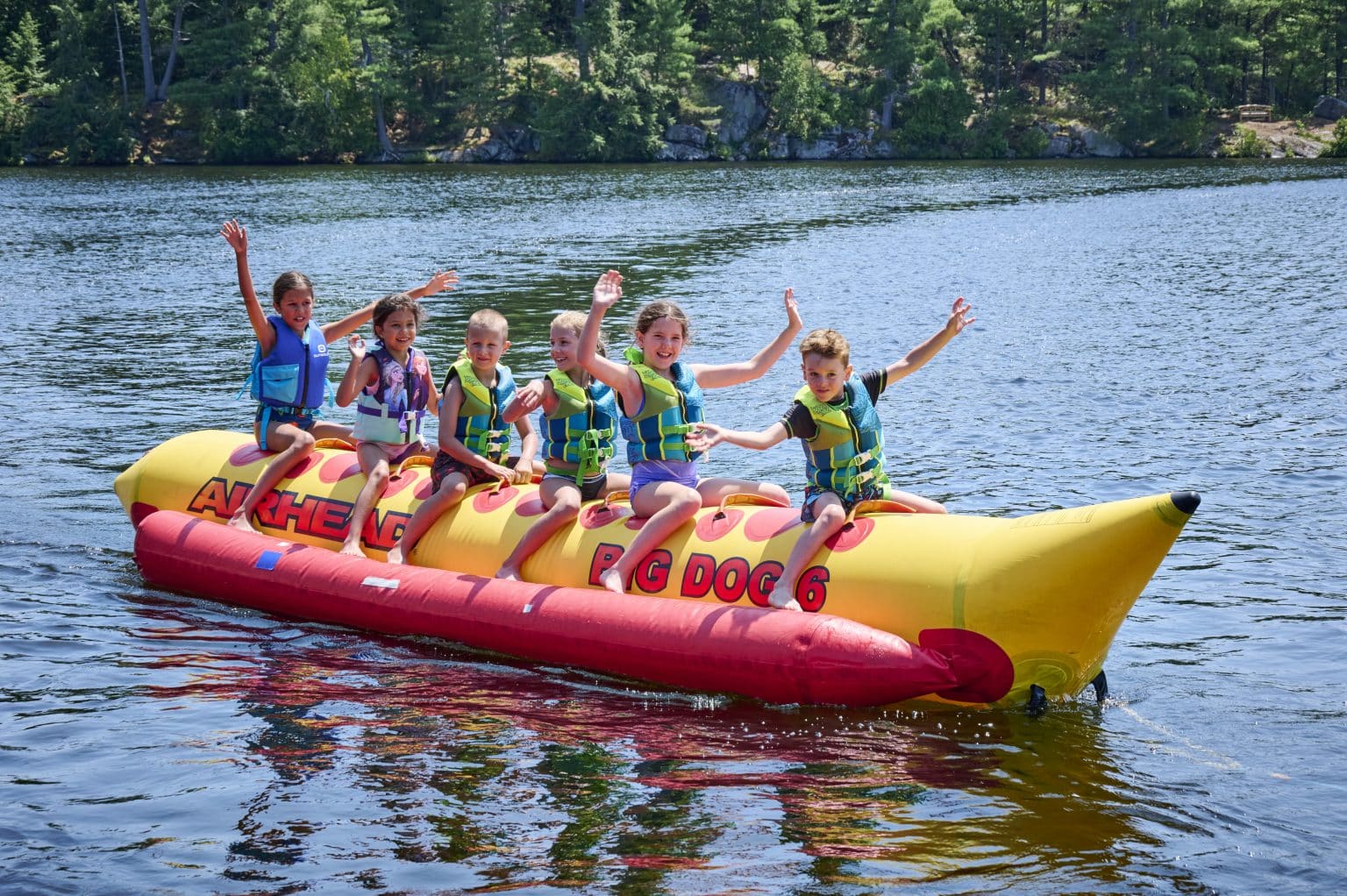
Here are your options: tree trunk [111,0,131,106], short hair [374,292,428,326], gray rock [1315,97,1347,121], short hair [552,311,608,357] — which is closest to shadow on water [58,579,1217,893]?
short hair [552,311,608,357]

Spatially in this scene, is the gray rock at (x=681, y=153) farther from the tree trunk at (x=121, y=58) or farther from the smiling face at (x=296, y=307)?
the smiling face at (x=296, y=307)

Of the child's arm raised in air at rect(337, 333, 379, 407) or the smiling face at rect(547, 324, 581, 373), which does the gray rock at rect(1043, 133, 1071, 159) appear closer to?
the child's arm raised in air at rect(337, 333, 379, 407)

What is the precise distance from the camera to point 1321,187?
35.1 metres

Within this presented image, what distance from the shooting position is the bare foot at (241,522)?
815cm

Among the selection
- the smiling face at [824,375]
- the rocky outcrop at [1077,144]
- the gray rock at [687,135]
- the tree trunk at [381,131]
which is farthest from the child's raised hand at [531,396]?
the tree trunk at [381,131]

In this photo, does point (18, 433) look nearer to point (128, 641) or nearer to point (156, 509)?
point (156, 509)

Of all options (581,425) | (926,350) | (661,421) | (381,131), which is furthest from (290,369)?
(381,131)

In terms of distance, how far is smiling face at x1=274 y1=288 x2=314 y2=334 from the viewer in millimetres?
8195

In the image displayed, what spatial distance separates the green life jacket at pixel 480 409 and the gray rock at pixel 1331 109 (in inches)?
1977

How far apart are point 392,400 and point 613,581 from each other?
6.42 feet

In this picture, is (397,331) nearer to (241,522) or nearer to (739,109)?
(241,522)

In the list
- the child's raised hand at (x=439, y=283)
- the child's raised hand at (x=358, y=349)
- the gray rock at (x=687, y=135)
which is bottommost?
the child's raised hand at (x=358, y=349)

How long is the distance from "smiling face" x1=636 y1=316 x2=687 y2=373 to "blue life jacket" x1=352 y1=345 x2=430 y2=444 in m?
1.71

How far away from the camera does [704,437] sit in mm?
6496
